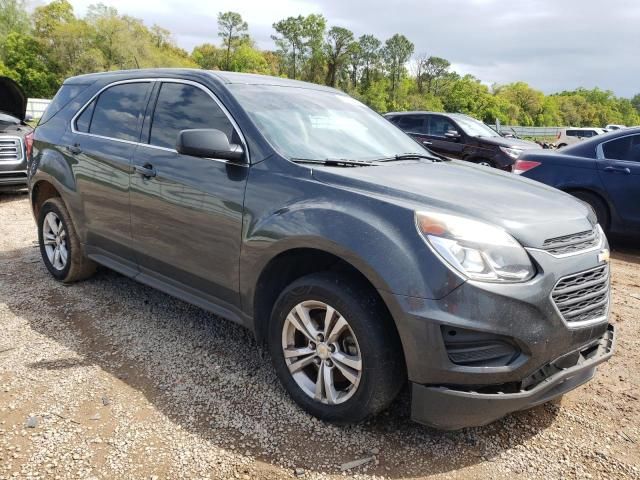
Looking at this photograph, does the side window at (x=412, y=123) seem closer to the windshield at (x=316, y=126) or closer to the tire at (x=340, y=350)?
the windshield at (x=316, y=126)

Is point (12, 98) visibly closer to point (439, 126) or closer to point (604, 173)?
point (439, 126)

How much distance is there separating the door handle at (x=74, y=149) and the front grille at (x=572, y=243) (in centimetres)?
351

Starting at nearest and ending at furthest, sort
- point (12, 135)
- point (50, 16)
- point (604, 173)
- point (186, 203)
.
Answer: point (186, 203), point (604, 173), point (12, 135), point (50, 16)

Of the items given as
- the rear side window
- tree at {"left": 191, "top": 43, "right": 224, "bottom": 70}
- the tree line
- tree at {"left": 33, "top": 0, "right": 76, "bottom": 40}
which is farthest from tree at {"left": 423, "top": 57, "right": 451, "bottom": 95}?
the rear side window

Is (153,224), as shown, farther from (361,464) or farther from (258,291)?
(361,464)

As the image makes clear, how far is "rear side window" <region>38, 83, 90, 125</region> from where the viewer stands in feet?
14.6

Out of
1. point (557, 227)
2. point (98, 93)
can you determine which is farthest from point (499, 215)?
point (98, 93)

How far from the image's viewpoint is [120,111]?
12.9ft

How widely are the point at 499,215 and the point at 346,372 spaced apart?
1040mm

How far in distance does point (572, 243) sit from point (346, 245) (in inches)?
43.8

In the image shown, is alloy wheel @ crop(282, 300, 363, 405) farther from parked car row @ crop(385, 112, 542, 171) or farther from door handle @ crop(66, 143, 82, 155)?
parked car row @ crop(385, 112, 542, 171)

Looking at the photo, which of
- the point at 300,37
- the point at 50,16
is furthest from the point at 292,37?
the point at 50,16

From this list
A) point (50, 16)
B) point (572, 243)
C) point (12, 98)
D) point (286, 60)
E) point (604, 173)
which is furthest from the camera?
point (286, 60)

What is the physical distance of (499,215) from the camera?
2418mm
